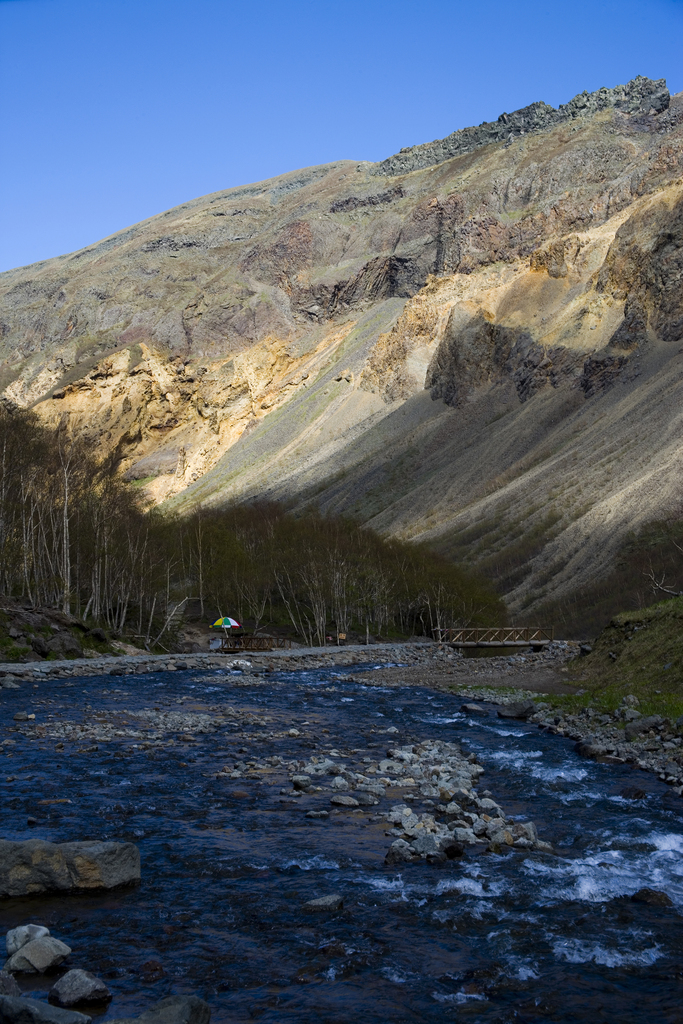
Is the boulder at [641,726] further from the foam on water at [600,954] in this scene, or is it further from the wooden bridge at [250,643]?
the wooden bridge at [250,643]

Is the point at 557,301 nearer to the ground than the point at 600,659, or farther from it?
farther from it

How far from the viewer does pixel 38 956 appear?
9.13 metres

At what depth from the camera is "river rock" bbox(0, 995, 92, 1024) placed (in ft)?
23.9

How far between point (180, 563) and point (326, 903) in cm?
6619

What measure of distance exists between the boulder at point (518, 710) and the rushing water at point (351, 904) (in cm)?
922

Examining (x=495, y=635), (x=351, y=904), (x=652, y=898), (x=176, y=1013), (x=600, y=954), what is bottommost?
(x=495, y=635)

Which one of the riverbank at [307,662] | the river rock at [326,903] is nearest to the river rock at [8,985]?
the river rock at [326,903]

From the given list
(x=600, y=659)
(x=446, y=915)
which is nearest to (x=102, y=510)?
(x=600, y=659)

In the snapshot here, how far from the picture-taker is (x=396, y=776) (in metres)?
19.3

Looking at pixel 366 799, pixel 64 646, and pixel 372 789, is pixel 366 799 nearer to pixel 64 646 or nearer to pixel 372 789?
pixel 372 789

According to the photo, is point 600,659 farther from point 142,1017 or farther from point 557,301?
point 557,301

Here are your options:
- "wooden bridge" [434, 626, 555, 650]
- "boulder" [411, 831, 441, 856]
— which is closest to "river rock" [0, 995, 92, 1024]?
"boulder" [411, 831, 441, 856]

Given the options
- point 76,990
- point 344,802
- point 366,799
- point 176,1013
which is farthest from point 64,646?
point 176,1013

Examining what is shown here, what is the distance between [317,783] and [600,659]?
2437 cm
